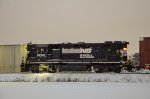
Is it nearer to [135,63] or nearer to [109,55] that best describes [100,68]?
[109,55]

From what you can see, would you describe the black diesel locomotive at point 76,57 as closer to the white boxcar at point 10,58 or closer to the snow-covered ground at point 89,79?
the white boxcar at point 10,58

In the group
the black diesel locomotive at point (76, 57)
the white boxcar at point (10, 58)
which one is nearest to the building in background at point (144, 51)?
the black diesel locomotive at point (76, 57)

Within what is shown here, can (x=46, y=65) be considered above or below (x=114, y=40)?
below

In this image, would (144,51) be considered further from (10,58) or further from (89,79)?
(10,58)

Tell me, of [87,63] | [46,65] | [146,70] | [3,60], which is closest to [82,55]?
[87,63]

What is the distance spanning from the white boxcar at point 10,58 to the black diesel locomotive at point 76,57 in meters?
3.54

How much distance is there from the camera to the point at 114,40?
36156 millimetres

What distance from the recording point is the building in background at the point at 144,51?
33781mm

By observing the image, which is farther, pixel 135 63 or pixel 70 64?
pixel 135 63

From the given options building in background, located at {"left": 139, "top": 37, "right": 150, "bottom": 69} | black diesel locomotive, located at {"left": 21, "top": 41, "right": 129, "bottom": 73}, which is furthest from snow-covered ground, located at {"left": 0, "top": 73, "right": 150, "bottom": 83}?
building in background, located at {"left": 139, "top": 37, "right": 150, "bottom": 69}

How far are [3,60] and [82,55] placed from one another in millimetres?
11162

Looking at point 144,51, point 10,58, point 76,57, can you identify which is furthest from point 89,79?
point 10,58

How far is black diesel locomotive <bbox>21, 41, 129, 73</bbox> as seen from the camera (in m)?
33.5

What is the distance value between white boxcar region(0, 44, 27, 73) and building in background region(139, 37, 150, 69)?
14523 mm
